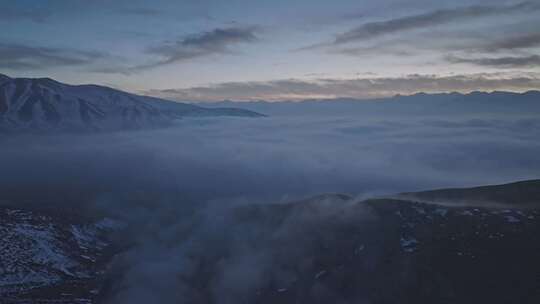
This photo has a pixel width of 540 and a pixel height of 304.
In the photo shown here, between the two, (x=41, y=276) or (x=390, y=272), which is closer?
(x=390, y=272)

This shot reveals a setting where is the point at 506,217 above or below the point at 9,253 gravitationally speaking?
above

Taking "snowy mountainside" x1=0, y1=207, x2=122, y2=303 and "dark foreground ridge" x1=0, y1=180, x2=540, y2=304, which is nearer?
"dark foreground ridge" x1=0, y1=180, x2=540, y2=304

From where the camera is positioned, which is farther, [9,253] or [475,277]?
[9,253]

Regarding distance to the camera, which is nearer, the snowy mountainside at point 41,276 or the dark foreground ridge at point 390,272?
the dark foreground ridge at point 390,272

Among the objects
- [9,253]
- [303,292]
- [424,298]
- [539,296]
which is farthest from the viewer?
[9,253]

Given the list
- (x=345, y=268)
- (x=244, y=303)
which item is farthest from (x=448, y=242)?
(x=244, y=303)

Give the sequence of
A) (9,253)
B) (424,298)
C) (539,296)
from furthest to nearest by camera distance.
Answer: (9,253) < (424,298) < (539,296)

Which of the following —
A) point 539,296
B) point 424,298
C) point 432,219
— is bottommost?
point 424,298

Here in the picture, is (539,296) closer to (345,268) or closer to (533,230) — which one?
(533,230)

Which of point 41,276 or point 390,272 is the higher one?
point 390,272
